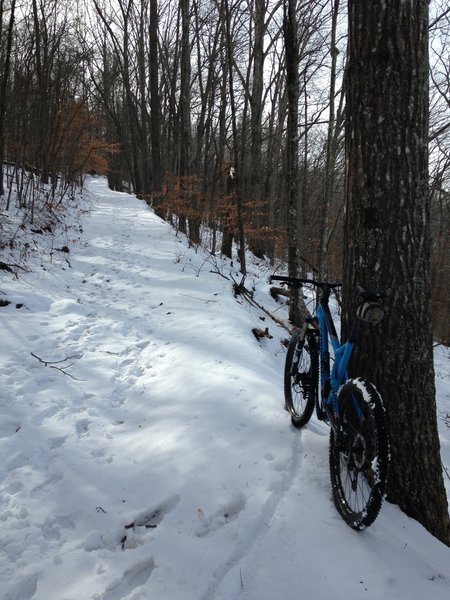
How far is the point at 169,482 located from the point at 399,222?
2225 mm

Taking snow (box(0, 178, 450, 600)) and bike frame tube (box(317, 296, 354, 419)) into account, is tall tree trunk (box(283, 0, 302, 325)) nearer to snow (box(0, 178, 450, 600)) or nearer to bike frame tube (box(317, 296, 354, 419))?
snow (box(0, 178, 450, 600))

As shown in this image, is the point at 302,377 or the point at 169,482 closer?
the point at 169,482

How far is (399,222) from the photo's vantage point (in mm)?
2416

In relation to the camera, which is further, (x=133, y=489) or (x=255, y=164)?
(x=255, y=164)

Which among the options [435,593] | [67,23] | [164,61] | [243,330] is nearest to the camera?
[435,593]

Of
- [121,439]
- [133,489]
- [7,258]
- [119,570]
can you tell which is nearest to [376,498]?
[119,570]

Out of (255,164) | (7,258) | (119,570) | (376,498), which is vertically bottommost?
(119,570)

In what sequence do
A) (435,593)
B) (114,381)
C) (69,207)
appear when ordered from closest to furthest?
(435,593) → (114,381) → (69,207)

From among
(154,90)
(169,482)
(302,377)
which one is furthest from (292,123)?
(154,90)

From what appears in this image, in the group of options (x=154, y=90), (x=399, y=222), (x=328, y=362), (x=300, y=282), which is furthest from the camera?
(x=154, y=90)

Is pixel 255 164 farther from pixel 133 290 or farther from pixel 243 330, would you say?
pixel 243 330

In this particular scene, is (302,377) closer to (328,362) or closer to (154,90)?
(328,362)

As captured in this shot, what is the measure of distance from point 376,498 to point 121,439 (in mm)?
2001

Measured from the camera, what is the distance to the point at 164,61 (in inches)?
818
